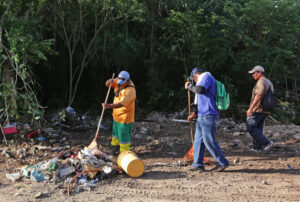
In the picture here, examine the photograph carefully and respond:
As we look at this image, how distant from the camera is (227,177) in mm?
4609

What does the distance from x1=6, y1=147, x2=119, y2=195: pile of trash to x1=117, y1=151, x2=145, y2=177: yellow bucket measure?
8.3 inches

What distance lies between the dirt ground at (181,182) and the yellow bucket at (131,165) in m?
0.10

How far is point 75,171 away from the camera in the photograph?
14.8ft

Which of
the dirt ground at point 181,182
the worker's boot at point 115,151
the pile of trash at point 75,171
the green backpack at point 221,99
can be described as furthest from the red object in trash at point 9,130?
the green backpack at point 221,99

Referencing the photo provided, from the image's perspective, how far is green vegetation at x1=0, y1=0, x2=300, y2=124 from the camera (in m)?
9.07

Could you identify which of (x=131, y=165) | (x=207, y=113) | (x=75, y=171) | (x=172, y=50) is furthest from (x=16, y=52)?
(x=172, y=50)

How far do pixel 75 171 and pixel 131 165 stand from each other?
81 centimetres

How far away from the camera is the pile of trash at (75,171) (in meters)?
4.34

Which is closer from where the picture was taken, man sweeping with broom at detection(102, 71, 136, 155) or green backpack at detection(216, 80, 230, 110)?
→ green backpack at detection(216, 80, 230, 110)

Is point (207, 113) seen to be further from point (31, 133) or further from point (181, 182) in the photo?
point (31, 133)

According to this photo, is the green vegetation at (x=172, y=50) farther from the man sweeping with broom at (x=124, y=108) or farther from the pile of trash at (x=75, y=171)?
the pile of trash at (x=75, y=171)

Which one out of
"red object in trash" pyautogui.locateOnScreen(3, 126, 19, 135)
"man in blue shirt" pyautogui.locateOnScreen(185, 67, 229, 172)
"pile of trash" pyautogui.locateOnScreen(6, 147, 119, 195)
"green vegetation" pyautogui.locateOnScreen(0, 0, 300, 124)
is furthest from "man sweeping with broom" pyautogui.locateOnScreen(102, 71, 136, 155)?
"green vegetation" pyautogui.locateOnScreen(0, 0, 300, 124)

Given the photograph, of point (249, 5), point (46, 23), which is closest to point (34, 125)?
point (46, 23)

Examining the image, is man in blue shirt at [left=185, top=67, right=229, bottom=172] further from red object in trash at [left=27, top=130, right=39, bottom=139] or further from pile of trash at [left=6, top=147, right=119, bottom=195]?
red object in trash at [left=27, top=130, right=39, bottom=139]
